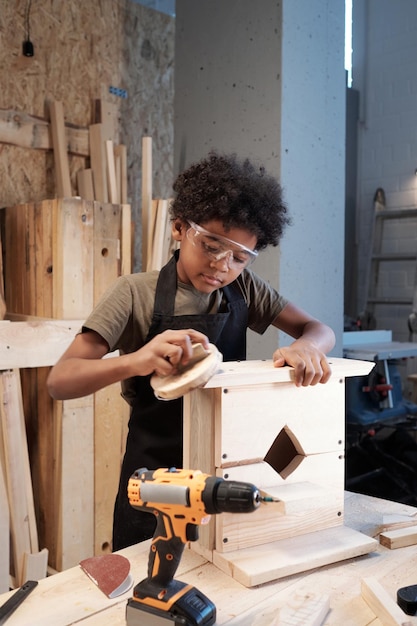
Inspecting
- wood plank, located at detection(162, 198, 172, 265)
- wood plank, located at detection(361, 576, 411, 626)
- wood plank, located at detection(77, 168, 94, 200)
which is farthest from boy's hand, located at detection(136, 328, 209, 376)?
wood plank, located at detection(77, 168, 94, 200)

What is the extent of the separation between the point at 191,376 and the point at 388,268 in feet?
18.0

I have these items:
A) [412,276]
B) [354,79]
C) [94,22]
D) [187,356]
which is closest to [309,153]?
[94,22]

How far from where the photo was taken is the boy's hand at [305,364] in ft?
4.42

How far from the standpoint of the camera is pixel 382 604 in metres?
1.04

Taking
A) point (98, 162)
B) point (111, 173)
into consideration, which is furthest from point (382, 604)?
point (98, 162)

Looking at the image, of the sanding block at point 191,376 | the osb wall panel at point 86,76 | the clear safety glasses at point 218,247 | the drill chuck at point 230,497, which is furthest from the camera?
the osb wall panel at point 86,76

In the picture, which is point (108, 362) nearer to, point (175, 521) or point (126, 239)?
point (175, 521)

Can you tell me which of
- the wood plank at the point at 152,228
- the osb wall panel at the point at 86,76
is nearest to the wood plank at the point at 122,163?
the osb wall panel at the point at 86,76

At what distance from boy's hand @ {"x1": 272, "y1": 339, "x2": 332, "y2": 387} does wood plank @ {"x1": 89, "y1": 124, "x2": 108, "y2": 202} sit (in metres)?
2.12

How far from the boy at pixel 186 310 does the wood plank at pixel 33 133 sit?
1809 mm

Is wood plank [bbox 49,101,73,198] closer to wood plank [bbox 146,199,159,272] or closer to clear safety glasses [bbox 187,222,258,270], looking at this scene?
wood plank [bbox 146,199,159,272]

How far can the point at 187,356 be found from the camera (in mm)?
1179

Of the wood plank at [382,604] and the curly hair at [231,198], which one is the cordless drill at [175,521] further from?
the curly hair at [231,198]

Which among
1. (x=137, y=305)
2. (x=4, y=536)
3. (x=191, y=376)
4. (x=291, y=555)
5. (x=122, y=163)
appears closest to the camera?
(x=191, y=376)
